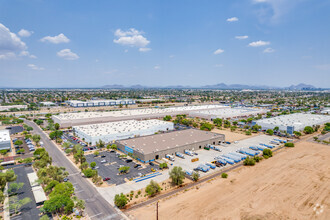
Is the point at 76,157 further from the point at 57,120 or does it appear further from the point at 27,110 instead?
the point at 27,110

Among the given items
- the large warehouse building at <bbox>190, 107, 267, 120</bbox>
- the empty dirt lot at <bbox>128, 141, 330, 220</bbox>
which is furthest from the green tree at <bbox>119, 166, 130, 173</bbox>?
the large warehouse building at <bbox>190, 107, 267, 120</bbox>

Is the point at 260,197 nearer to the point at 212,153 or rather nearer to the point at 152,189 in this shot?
the point at 152,189

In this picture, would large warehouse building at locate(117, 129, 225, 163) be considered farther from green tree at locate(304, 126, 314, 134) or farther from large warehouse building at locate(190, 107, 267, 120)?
large warehouse building at locate(190, 107, 267, 120)

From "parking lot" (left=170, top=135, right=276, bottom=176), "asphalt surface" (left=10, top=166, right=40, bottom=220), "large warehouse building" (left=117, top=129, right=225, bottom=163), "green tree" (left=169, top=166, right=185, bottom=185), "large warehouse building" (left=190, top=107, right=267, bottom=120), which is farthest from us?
"large warehouse building" (left=190, top=107, right=267, bottom=120)

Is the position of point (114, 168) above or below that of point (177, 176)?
below

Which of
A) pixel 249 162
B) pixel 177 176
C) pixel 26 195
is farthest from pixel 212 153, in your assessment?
pixel 26 195
